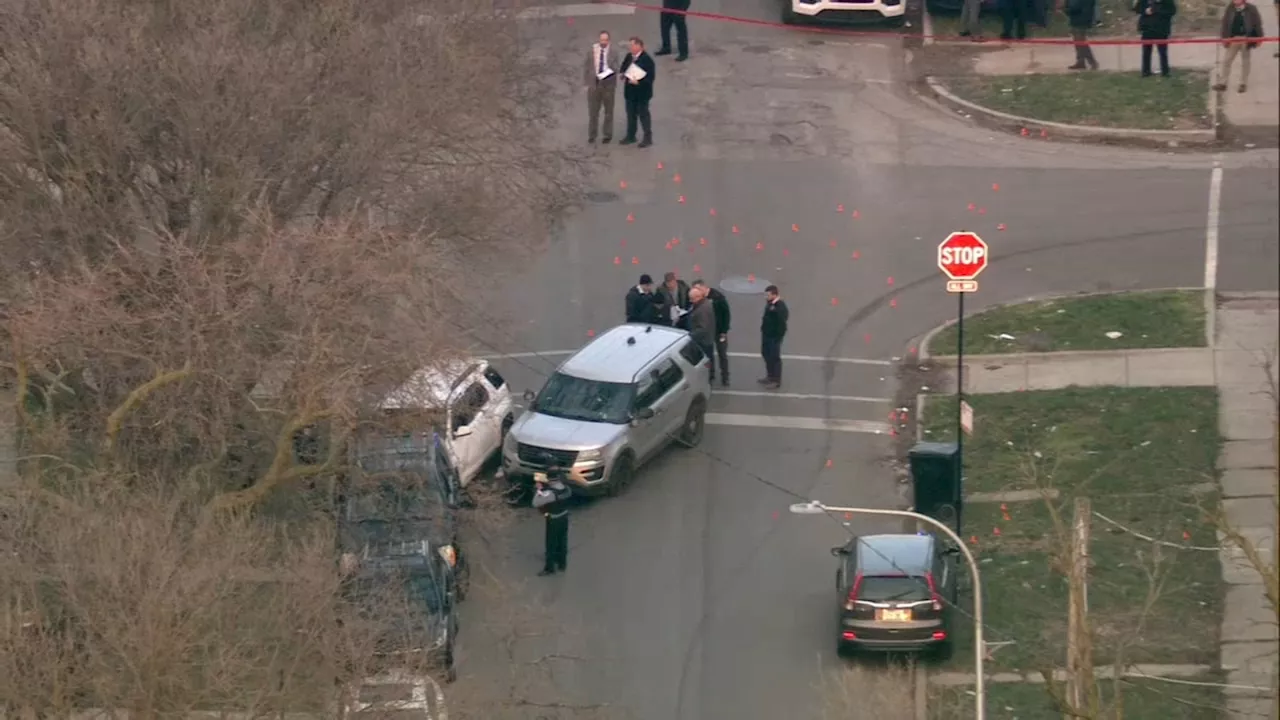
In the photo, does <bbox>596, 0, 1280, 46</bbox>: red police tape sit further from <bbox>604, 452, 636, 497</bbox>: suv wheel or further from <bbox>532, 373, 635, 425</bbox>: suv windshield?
<bbox>604, 452, 636, 497</bbox>: suv wheel

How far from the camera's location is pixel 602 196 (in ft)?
113

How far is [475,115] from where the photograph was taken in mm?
27125

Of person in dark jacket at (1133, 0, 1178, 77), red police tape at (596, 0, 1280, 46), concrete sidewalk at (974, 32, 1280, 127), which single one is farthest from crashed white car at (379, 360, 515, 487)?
person in dark jacket at (1133, 0, 1178, 77)

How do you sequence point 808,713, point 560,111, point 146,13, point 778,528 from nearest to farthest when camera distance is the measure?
point 808,713, point 146,13, point 778,528, point 560,111

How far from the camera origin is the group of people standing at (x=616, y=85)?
113ft

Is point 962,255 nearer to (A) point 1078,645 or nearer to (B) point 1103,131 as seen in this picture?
(A) point 1078,645

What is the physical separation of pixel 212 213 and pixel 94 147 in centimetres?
144

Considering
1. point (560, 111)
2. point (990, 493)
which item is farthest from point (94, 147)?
point (560, 111)

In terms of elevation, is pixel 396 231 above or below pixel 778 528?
above

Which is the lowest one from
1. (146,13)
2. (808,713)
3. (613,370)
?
(808,713)

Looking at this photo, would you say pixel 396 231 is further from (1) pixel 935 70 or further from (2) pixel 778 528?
(1) pixel 935 70

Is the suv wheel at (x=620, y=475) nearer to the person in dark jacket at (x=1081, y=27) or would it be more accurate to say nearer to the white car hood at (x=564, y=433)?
the white car hood at (x=564, y=433)

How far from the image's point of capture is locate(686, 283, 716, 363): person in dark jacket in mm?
29094

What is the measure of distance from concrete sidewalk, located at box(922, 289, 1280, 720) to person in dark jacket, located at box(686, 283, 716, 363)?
337cm
